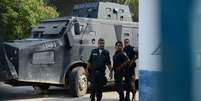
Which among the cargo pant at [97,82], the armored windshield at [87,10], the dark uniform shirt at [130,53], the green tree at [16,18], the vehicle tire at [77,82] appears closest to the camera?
the cargo pant at [97,82]

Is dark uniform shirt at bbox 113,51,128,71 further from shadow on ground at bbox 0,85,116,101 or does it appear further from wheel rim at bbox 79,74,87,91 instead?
wheel rim at bbox 79,74,87,91

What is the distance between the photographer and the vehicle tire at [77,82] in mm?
13500

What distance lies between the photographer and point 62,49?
13586 mm

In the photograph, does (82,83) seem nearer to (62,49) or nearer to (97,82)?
(62,49)

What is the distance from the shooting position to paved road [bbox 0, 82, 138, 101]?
13280 mm

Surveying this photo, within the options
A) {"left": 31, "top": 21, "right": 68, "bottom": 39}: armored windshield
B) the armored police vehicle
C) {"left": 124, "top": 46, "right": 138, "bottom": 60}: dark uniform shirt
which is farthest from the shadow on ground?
{"left": 124, "top": 46, "right": 138, "bottom": 60}: dark uniform shirt

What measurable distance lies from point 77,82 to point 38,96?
133 centimetres

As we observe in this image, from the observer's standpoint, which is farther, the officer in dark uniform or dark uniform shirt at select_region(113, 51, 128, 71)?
the officer in dark uniform

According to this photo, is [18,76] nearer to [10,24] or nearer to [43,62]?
[43,62]

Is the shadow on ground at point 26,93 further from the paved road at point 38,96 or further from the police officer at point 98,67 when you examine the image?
the police officer at point 98,67

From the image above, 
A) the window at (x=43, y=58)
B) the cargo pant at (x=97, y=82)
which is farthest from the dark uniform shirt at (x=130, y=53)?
the window at (x=43, y=58)

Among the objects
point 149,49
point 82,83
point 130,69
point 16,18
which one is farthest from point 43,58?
point 149,49

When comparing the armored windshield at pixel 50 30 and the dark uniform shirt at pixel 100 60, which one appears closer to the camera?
the dark uniform shirt at pixel 100 60

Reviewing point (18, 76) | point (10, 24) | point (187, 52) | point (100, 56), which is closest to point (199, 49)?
point (187, 52)
